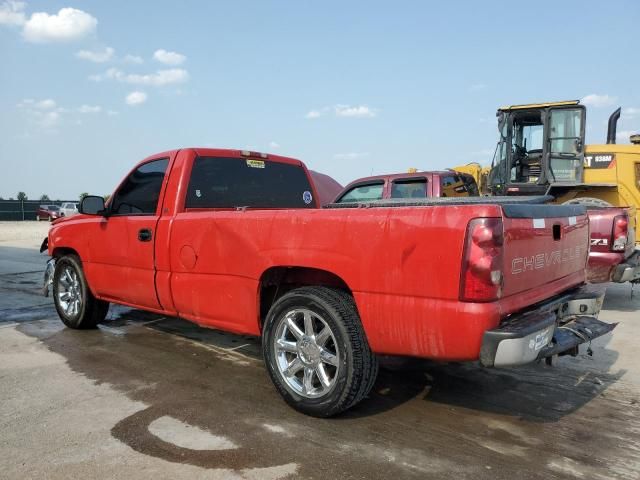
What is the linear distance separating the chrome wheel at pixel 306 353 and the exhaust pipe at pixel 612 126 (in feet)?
35.2

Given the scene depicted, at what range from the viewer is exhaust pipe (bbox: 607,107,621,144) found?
1157 centimetres

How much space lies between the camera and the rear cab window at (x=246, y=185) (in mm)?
4730

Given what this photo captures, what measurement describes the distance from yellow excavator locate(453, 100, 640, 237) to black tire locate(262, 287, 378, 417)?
745 cm

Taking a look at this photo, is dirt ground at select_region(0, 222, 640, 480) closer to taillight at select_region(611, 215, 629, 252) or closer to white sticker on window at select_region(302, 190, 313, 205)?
white sticker on window at select_region(302, 190, 313, 205)

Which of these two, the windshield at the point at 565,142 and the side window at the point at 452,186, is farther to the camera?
the windshield at the point at 565,142

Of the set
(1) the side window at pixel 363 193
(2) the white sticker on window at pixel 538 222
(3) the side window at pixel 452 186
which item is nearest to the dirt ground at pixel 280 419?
(2) the white sticker on window at pixel 538 222

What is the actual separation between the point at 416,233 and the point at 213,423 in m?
1.80

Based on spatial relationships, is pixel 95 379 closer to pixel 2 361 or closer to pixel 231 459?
pixel 2 361

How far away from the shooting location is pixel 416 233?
2.92 meters

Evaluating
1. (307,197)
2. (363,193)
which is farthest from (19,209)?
(307,197)

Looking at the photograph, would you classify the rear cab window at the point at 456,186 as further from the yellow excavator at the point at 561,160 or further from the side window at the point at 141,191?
the side window at the point at 141,191

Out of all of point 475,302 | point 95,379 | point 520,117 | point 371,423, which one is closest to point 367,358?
point 371,423

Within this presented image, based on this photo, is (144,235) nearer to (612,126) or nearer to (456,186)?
(456,186)

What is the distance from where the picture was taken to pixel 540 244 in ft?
10.6
